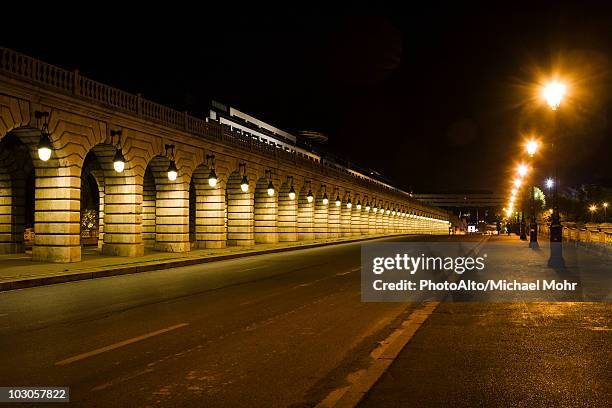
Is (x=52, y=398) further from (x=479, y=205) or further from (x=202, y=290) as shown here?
(x=479, y=205)

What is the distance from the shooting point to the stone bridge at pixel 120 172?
2188 centimetres

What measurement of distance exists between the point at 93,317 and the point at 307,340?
4414 millimetres

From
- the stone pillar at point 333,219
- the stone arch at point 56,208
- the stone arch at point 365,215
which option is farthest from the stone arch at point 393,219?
the stone arch at point 56,208

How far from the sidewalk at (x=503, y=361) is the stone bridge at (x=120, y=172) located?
50.5 ft

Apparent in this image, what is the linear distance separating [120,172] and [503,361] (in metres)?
23.1

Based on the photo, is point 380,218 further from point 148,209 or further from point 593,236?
point 148,209

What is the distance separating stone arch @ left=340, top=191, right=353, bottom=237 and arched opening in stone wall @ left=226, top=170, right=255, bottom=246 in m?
25.4

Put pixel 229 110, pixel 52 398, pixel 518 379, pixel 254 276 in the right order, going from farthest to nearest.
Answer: pixel 229 110 → pixel 254 276 → pixel 518 379 → pixel 52 398

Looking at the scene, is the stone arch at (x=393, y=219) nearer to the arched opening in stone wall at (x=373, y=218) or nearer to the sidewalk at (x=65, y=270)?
the arched opening in stone wall at (x=373, y=218)

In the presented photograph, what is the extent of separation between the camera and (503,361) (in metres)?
6.99

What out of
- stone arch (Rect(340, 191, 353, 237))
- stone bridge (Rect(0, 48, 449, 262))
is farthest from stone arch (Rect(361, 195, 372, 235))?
stone bridge (Rect(0, 48, 449, 262))

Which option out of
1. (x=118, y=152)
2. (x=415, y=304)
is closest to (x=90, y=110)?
(x=118, y=152)

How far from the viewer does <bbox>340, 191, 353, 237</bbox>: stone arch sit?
65.6m

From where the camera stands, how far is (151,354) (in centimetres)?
756
